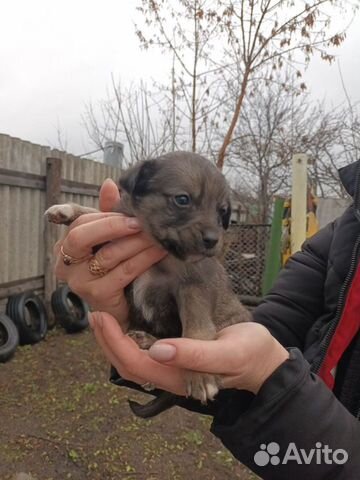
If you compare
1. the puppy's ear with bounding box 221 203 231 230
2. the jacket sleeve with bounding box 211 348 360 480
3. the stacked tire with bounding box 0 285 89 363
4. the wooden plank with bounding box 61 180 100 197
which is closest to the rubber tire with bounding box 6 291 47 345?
the stacked tire with bounding box 0 285 89 363

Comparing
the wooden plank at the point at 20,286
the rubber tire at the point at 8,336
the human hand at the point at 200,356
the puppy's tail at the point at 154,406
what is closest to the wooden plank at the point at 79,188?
the wooden plank at the point at 20,286

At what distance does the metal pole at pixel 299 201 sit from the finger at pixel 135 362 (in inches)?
135

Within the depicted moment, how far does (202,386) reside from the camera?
1.76 m

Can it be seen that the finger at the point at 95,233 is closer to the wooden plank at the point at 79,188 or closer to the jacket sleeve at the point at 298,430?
the jacket sleeve at the point at 298,430

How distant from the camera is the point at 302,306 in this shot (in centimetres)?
249

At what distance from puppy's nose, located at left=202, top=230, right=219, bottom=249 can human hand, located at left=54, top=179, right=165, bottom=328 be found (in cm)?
24

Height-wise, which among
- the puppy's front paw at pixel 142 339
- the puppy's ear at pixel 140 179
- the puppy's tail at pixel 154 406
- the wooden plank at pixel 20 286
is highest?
the puppy's ear at pixel 140 179

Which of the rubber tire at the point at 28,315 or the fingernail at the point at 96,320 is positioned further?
the rubber tire at the point at 28,315

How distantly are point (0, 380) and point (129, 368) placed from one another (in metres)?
4.61

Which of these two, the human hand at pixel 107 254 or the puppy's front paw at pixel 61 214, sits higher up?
the puppy's front paw at pixel 61 214

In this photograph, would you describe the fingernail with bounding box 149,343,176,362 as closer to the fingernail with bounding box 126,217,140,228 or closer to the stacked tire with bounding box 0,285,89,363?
the fingernail with bounding box 126,217,140,228

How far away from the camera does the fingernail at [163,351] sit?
149cm

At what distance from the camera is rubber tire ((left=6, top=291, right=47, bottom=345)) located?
678 centimetres

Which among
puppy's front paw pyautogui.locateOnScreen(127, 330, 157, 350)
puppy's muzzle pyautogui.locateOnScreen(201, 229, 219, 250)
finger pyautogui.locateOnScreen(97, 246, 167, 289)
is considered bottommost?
puppy's front paw pyautogui.locateOnScreen(127, 330, 157, 350)
